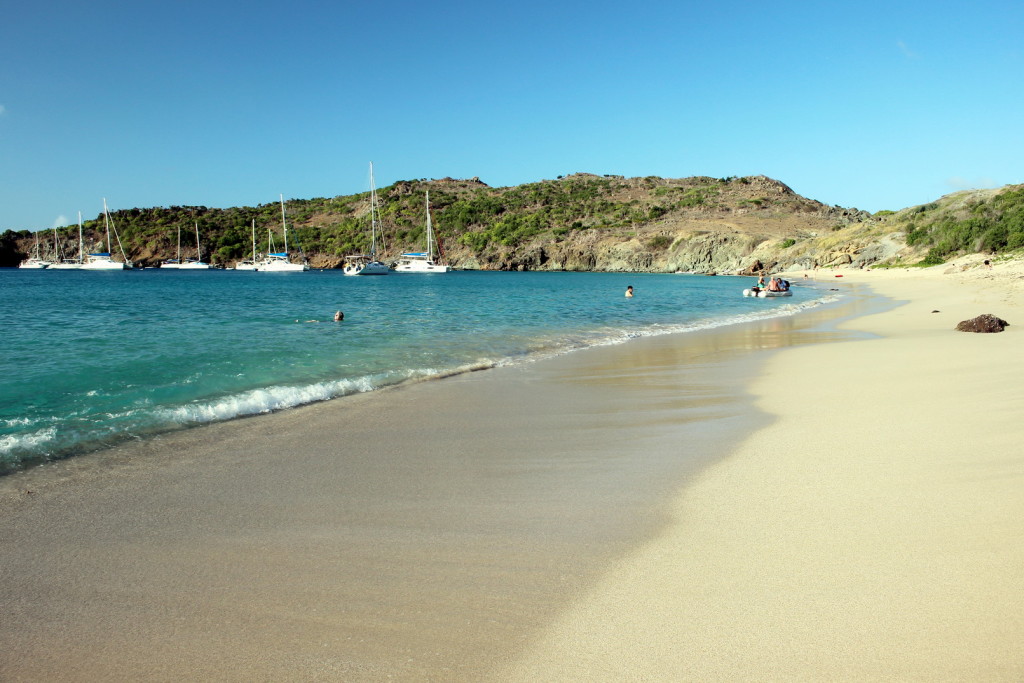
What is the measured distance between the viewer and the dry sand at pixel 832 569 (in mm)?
2607

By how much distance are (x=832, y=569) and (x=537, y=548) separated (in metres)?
1.60

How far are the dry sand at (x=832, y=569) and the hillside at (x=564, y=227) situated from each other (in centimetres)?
6263

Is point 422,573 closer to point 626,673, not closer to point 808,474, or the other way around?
point 626,673

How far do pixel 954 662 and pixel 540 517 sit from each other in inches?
92.0

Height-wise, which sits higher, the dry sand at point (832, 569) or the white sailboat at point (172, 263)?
the white sailboat at point (172, 263)

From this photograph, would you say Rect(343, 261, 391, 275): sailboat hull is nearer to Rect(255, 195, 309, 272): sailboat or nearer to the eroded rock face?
Rect(255, 195, 309, 272): sailboat

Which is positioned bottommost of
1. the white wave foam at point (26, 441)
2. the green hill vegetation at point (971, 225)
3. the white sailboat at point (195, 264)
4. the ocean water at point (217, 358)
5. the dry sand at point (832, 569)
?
the dry sand at point (832, 569)

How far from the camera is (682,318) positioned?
77.5ft

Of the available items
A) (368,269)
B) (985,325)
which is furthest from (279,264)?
(985,325)

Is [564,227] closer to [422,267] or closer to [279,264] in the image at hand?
[422,267]

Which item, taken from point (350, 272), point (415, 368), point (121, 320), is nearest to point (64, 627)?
point (415, 368)

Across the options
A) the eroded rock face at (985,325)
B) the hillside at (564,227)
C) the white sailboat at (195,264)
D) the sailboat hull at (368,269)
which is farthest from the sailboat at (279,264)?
the eroded rock face at (985,325)

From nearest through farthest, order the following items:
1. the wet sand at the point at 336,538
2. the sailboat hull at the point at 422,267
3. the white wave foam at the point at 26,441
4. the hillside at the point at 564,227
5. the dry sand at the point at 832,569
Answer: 1. the dry sand at the point at 832,569
2. the wet sand at the point at 336,538
3. the white wave foam at the point at 26,441
4. the sailboat hull at the point at 422,267
5. the hillside at the point at 564,227

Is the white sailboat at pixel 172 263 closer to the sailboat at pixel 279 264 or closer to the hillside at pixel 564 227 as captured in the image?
the hillside at pixel 564 227
